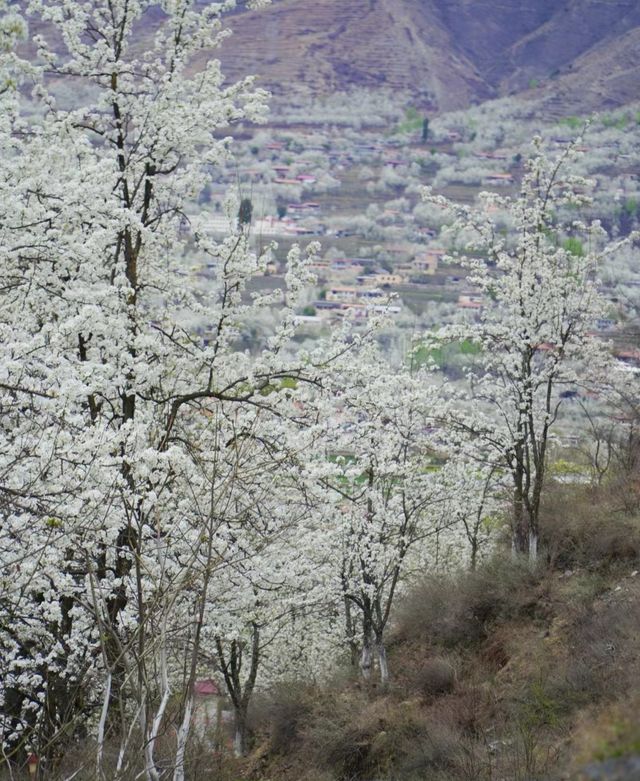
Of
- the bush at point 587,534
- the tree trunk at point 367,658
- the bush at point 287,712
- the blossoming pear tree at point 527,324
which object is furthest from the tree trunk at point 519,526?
the bush at point 287,712

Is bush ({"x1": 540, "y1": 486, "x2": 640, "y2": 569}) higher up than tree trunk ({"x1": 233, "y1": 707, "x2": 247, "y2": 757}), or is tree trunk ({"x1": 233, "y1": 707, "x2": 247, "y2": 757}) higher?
Answer: bush ({"x1": 540, "y1": 486, "x2": 640, "y2": 569})

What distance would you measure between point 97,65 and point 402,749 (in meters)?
7.85

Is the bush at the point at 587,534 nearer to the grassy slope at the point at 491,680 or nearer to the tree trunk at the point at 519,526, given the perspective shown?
the grassy slope at the point at 491,680

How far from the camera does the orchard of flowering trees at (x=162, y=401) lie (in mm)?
7230

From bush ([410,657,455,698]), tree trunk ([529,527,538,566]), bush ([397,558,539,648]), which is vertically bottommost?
bush ([410,657,455,698])

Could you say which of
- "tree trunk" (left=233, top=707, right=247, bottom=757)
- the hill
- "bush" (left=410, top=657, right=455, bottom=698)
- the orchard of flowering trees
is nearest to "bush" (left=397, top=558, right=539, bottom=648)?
the orchard of flowering trees

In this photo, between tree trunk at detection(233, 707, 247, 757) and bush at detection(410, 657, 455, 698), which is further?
tree trunk at detection(233, 707, 247, 757)

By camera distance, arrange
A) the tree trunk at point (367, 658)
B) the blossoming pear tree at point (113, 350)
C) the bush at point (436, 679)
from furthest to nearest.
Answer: the tree trunk at point (367, 658), the bush at point (436, 679), the blossoming pear tree at point (113, 350)

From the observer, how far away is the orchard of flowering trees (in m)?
7.23

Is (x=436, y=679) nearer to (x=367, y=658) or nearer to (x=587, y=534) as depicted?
(x=367, y=658)

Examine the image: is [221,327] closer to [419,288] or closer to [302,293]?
[302,293]

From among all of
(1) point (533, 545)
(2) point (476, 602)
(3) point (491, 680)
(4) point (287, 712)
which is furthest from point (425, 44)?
(3) point (491, 680)

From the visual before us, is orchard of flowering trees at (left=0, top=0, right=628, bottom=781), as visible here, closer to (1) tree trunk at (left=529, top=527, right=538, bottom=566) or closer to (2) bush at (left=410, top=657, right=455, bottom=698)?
(1) tree trunk at (left=529, top=527, right=538, bottom=566)

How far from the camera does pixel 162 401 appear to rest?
9484 millimetres
